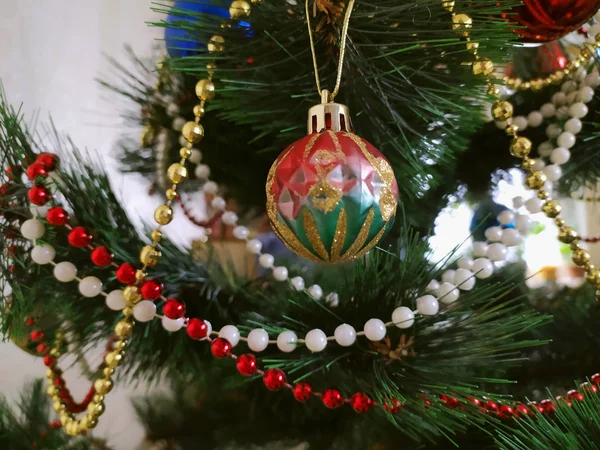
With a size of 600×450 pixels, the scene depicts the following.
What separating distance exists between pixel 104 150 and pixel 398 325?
58 centimetres

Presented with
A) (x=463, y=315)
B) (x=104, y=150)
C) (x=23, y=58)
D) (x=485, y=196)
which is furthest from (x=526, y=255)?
(x=23, y=58)

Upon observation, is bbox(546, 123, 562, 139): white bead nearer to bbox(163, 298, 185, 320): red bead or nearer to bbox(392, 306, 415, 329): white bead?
bbox(392, 306, 415, 329): white bead

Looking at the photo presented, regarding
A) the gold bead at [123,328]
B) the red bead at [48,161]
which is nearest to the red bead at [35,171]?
the red bead at [48,161]

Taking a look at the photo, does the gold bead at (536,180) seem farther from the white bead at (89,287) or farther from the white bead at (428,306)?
the white bead at (89,287)

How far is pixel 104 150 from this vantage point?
685mm

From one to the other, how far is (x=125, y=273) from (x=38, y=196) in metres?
0.07

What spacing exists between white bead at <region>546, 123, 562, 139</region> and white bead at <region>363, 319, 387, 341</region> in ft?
0.88

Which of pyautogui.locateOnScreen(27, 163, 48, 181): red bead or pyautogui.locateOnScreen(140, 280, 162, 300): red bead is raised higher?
pyautogui.locateOnScreen(27, 163, 48, 181): red bead

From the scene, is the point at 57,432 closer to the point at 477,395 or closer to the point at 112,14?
the point at 477,395

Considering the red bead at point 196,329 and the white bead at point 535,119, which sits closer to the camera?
the red bead at point 196,329

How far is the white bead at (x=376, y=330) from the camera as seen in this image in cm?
27

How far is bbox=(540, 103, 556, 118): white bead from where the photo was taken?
1.34 ft

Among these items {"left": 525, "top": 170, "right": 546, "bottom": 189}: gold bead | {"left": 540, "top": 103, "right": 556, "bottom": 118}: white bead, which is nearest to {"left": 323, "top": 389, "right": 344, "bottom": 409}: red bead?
{"left": 525, "top": 170, "right": 546, "bottom": 189}: gold bead

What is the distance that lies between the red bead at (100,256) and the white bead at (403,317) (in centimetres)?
18
